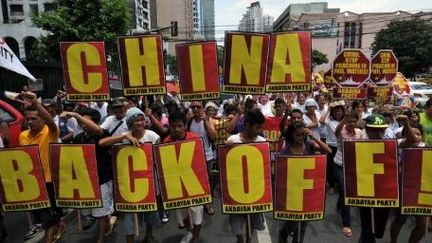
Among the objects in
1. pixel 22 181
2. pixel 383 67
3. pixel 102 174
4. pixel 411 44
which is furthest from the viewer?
pixel 411 44

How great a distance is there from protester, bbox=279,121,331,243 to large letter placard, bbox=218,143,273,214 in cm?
30

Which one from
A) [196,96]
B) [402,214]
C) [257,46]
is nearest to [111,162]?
[196,96]

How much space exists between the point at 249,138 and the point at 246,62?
102 cm

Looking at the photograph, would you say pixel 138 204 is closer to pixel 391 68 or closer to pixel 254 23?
pixel 391 68

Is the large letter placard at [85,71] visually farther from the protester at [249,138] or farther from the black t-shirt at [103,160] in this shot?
the protester at [249,138]

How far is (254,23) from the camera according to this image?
177000mm

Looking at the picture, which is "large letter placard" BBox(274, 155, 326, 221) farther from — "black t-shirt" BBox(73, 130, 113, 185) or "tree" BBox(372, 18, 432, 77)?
"tree" BBox(372, 18, 432, 77)

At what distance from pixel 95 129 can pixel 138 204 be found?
0.94 metres

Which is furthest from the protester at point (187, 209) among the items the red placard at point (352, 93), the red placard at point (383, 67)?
the red placard at point (383, 67)

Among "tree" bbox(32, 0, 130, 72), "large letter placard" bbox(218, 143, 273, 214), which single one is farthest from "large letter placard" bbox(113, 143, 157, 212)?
"tree" bbox(32, 0, 130, 72)

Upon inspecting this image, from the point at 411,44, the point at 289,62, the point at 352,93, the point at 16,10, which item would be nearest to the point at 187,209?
the point at 289,62

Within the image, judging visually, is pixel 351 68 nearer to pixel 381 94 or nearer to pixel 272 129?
pixel 381 94

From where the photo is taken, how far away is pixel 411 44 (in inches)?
1748

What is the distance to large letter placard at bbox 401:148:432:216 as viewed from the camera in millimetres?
4152
